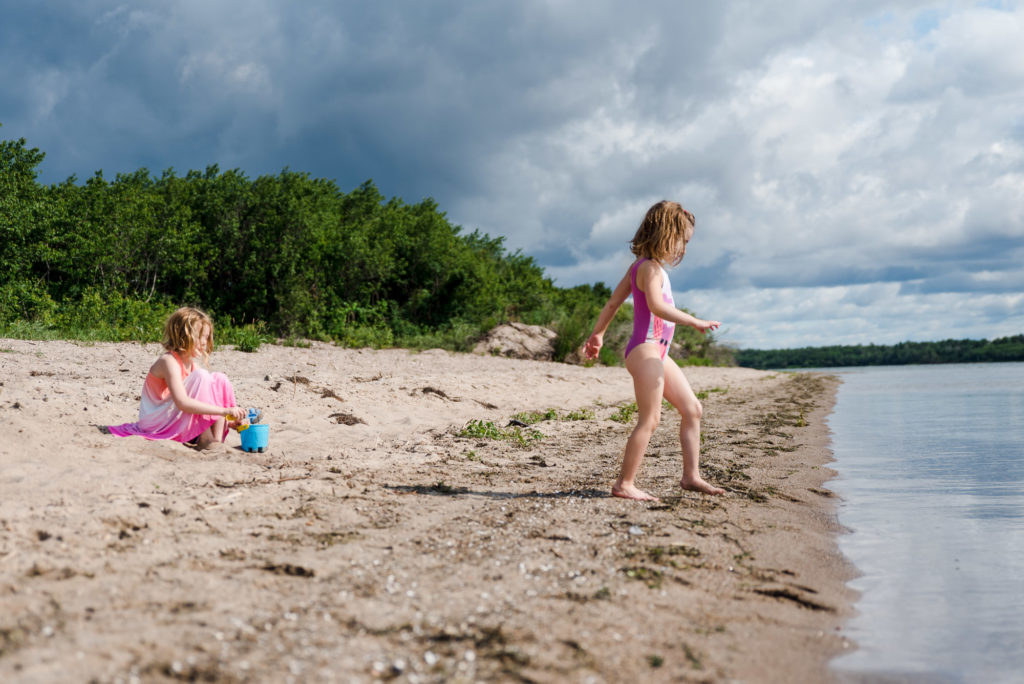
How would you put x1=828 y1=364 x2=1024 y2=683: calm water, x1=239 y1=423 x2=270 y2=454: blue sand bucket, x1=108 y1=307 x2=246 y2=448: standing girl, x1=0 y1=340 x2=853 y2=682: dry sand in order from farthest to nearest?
1. x1=239 y1=423 x2=270 y2=454: blue sand bucket
2. x1=108 y1=307 x2=246 y2=448: standing girl
3. x1=828 y1=364 x2=1024 y2=683: calm water
4. x1=0 y1=340 x2=853 y2=682: dry sand

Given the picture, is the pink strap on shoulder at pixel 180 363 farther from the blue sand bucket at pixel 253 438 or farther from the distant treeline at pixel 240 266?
the distant treeline at pixel 240 266

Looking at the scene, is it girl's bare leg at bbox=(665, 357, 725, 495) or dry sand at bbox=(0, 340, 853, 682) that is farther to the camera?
girl's bare leg at bbox=(665, 357, 725, 495)

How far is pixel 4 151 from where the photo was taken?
1936cm

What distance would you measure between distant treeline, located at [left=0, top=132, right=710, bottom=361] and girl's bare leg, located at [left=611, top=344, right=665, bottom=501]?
38.0 feet

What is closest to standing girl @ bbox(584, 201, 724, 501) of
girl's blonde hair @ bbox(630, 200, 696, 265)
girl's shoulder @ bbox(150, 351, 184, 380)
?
girl's blonde hair @ bbox(630, 200, 696, 265)

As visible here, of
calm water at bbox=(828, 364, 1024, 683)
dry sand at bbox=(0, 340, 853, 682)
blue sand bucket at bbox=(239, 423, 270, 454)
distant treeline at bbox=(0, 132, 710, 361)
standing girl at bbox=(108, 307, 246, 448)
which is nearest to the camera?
dry sand at bbox=(0, 340, 853, 682)

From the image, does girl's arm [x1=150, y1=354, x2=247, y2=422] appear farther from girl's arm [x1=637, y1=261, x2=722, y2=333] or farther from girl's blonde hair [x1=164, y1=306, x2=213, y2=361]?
girl's arm [x1=637, y1=261, x2=722, y2=333]

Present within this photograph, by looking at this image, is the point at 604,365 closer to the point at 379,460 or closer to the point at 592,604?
→ the point at 379,460

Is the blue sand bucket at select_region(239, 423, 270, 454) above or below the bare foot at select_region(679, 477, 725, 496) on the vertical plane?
above

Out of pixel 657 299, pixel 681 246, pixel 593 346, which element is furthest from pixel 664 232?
pixel 593 346

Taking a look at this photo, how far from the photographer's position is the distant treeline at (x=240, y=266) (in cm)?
1800

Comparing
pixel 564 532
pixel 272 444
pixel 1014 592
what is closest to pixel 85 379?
pixel 272 444

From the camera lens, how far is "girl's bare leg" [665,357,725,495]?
512 cm

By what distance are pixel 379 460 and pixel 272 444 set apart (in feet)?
3.53
